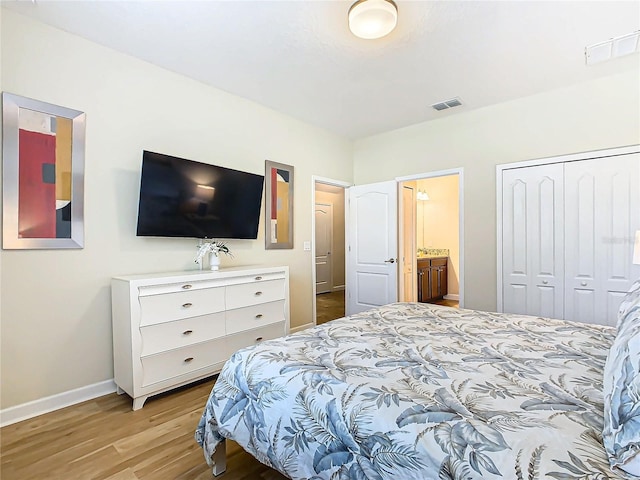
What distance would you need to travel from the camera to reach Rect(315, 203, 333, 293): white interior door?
7.97 m

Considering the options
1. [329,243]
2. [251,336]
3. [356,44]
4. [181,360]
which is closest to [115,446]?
[181,360]

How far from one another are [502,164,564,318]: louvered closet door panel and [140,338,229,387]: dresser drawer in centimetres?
307

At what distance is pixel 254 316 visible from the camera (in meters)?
3.09

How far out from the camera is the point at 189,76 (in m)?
3.10

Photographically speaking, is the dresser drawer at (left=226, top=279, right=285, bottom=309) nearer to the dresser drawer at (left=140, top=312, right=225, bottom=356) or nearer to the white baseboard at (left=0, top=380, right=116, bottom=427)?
the dresser drawer at (left=140, top=312, right=225, bottom=356)

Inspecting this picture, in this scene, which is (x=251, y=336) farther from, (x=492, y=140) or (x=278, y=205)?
(x=492, y=140)

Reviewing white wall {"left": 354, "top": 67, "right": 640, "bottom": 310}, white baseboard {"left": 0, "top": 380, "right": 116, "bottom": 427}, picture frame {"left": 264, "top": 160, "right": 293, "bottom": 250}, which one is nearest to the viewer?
white baseboard {"left": 0, "top": 380, "right": 116, "bottom": 427}

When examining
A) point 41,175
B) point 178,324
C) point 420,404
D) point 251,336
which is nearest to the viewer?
point 420,404

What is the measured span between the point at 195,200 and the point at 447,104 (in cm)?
292

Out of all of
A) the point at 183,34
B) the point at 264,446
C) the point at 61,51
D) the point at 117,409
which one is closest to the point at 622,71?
the point at 183,34

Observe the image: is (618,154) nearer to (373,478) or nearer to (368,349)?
(368,349)

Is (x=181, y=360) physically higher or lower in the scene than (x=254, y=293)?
lower

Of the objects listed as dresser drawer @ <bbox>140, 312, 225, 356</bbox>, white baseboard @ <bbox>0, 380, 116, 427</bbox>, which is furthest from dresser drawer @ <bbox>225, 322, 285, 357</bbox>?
white baseboard @ <bbox>0, 380, 116, 427</bbox>

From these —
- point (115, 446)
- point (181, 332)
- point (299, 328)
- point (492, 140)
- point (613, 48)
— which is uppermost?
point (613, 48)
